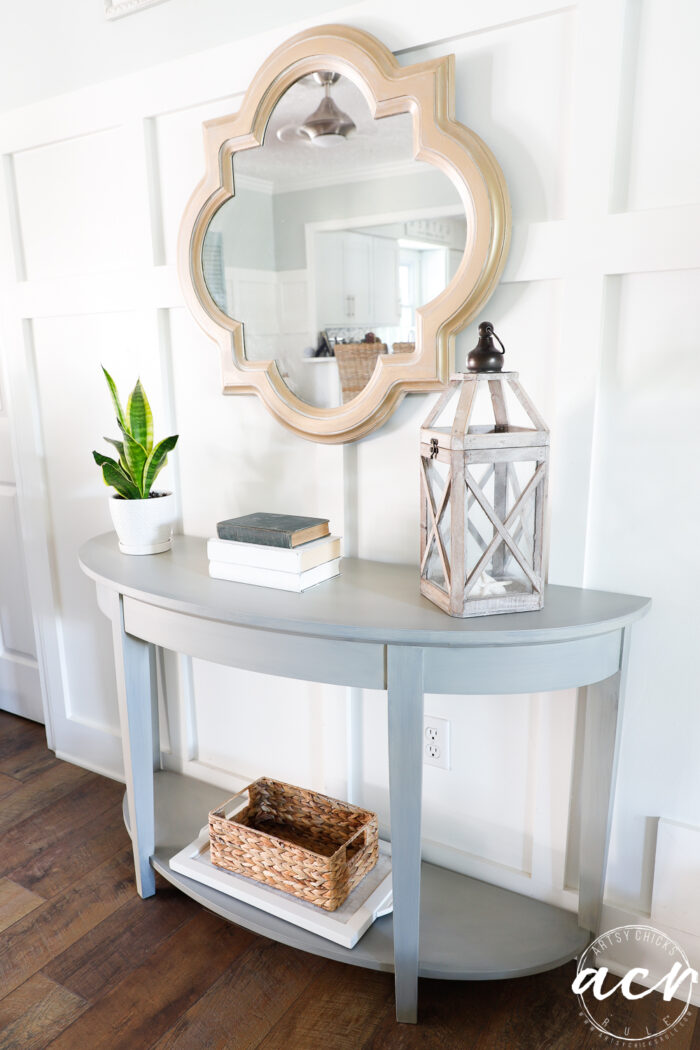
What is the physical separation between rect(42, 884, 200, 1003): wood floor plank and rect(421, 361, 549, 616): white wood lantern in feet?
3.22

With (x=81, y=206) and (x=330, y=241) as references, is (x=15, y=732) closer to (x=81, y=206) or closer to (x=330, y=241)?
(x=81, y=206)

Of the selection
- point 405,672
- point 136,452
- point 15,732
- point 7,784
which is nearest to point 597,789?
point 405,672

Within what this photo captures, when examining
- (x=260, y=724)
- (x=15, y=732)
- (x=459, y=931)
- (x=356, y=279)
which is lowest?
(x=15, y=732)

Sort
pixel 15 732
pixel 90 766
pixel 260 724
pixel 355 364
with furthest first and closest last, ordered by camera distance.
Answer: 1. pixel 15 732
2. pixel 90 766
3. pixel 260 724
4. pixel 355 364

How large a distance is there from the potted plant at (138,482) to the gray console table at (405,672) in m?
0.05

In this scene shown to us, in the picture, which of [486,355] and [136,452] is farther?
[136,452]

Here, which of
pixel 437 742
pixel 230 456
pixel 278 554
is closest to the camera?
pixel 278 554

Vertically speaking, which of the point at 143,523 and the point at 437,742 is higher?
the point at 143,523

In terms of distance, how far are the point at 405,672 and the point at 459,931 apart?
622mm

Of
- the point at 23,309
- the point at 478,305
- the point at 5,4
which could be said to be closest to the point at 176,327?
the point at 23,309

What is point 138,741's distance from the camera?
5.32 ft

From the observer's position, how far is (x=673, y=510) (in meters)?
1.26

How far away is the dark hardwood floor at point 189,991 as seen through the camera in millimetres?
1323

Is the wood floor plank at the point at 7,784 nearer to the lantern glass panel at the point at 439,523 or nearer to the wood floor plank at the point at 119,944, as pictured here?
the wood floor plank at the point at 119,944
